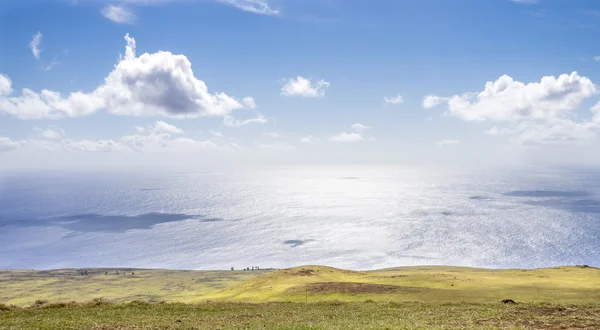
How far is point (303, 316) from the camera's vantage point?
30.3m

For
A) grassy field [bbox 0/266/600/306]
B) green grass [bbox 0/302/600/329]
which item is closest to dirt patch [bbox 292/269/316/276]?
grassy field [bbox 0/266/600/306]

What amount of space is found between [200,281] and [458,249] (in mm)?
126860

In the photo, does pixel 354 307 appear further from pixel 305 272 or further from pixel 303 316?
pixel 305 272

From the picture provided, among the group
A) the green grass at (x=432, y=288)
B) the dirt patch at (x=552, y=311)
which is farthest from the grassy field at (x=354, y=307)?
the green grass at (x=432, y=288)

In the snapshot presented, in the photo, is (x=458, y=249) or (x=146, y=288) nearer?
(x=146, y=288)

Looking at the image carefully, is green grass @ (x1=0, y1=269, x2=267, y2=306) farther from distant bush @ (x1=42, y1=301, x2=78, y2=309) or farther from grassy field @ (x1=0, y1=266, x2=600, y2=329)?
distant bush @ (x1=42, y1=301, x2=78, y2=309)

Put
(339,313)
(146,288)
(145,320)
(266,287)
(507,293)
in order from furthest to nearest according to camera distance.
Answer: (146,288)
(266,287)
(507,293)
(339,313)
(145,320)

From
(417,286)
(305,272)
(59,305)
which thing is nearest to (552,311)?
(417,286)

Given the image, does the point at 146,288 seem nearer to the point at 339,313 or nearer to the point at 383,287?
the point at 383,287

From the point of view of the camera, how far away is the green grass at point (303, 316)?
80.3 ft

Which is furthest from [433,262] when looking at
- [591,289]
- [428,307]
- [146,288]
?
[428,307]

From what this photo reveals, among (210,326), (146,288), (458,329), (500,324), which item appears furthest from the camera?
(146,288)

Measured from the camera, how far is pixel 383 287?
160 ft

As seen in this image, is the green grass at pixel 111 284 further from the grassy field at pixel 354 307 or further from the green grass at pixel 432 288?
the grassy field at pixel 354 307
